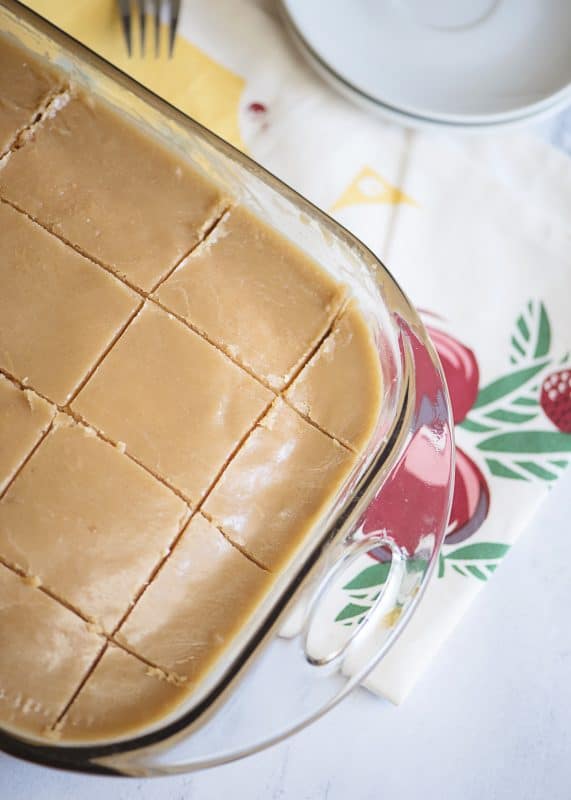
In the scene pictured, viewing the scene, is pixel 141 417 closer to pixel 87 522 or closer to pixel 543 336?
pixel 87 522

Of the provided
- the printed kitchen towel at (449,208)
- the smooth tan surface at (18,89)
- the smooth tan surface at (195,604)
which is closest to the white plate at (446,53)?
the printed kitchen towel at (449,208)

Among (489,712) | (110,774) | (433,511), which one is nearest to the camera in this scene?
(110,774)

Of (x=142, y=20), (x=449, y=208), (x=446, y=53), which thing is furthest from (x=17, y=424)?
(x=446, y=53)

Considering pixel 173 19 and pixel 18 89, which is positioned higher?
pixel 173 19

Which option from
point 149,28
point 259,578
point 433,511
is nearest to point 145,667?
point 259,578

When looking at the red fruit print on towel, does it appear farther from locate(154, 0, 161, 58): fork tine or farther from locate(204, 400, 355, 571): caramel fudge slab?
locate(154, 0, 161, 58): fork tine

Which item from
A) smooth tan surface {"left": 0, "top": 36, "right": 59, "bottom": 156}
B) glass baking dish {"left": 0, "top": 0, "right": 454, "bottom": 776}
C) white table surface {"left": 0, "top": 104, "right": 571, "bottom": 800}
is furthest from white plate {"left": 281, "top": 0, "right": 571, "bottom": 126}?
white table surface {"left": 0, "top": 104, "right": 571, "bottom": 800}

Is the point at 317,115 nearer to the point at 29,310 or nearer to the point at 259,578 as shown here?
the point at 29,310
